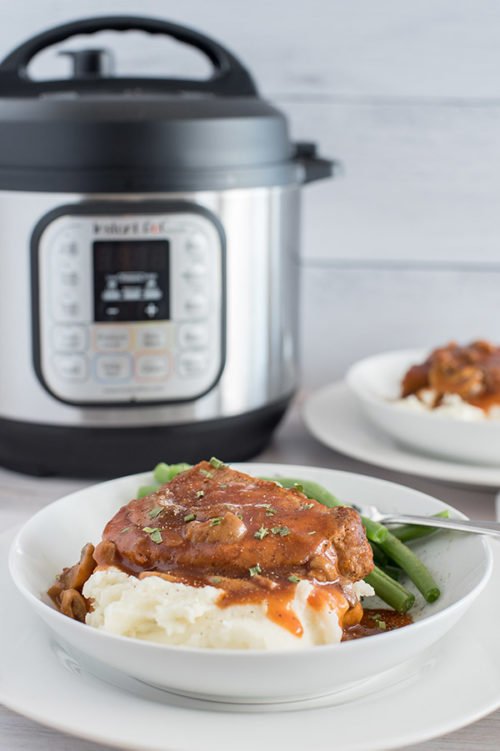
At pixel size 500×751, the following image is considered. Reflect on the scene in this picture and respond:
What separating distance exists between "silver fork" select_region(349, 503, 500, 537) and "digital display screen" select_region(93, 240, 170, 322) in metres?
A: 0.36

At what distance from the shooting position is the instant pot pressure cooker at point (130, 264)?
1.05 m

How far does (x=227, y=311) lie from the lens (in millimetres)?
→ 1144

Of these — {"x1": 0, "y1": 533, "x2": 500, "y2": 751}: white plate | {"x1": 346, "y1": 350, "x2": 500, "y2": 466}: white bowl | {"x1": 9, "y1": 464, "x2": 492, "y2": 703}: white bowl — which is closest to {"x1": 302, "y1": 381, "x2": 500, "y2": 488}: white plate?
{"x1": 346, "y1": 350, "x2": 500, "y2": 466}: white bowl

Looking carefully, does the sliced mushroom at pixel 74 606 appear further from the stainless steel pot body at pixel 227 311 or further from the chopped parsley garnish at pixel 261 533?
the stainless steel pot body at pixel 227 311

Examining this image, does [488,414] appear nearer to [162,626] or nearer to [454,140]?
Answer: [454,140]

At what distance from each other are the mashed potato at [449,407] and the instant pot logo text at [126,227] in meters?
0.40

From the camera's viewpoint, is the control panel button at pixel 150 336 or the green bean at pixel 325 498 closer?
the green bean at pixel 325 498

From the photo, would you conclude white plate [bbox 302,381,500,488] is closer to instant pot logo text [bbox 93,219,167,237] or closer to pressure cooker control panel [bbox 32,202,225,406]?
pressure cooker control panel [bbox 32,202,225,406]

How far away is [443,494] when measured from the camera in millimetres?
1162

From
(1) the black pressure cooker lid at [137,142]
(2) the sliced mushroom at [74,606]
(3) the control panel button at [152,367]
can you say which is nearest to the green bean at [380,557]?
(2) the sliced mushroom at [74,606]

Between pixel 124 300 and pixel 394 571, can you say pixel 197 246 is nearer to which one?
pixel 124 300

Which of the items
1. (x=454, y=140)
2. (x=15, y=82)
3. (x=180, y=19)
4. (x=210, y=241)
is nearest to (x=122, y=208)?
(x=210, y=241)

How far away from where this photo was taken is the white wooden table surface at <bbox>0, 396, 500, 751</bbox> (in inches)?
25.5

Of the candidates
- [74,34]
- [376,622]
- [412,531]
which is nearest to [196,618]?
[376,622]
